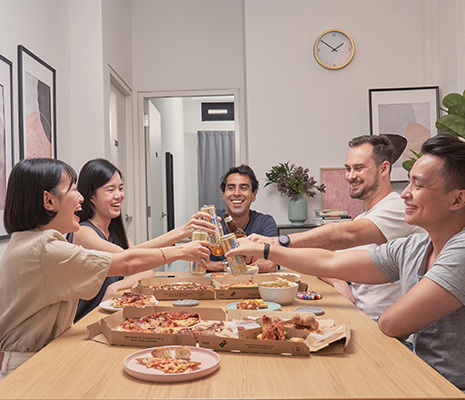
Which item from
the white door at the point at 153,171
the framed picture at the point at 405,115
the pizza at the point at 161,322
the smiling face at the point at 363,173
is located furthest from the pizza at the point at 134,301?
the white door at the point at 153,171

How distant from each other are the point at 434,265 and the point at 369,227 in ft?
2.69

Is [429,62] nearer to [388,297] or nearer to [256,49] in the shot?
[256,49]

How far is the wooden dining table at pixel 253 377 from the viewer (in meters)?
0.87

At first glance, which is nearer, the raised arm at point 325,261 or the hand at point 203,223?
the raised arm at point 325,261

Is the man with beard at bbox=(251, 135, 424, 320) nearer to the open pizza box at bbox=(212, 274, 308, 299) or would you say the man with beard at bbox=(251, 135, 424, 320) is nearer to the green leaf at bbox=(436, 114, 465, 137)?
the open pizza box at bbox=(212, 274, 308, 299)

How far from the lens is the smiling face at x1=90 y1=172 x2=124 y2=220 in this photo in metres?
2.34

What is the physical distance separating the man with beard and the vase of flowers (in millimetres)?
1674

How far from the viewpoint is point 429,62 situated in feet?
13.8

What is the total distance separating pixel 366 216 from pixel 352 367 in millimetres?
1250

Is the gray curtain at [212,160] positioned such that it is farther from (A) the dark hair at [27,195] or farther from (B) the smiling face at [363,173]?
(A) the dark hair at [27,195]

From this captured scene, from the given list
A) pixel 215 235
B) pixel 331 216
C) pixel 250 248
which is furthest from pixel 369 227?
pixel 331 216

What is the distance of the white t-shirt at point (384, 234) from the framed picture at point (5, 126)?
1.87m

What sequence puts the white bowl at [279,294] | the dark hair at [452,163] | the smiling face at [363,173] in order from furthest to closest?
the smiling face at [363,173] < the white bowl at [279,294] < the dark hair at [452,163]

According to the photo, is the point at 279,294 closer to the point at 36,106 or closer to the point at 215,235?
the point at 215,235
